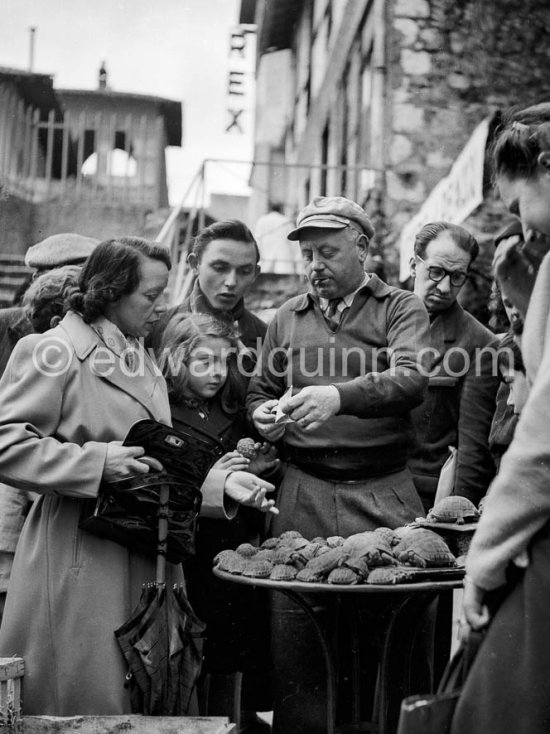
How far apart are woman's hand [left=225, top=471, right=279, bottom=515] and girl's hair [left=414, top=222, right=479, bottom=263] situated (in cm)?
157

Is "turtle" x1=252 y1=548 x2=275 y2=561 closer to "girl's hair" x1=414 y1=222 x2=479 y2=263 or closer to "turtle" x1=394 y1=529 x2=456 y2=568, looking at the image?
"turtle" x1=394 y1=529 x2=456 y2=568

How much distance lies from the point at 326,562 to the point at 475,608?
0.91 meters

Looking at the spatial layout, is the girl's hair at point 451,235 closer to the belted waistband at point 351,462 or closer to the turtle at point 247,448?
the belted waistband at point 351,462

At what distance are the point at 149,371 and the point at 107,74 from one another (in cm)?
2184

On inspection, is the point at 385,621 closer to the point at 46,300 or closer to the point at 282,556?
the point at 282,556

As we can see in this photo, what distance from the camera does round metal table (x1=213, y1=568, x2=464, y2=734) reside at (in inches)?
113

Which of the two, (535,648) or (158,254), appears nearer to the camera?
(535,648)

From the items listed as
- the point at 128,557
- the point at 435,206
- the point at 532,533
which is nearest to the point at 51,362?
the point at 128,557

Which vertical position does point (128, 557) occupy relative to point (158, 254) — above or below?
below

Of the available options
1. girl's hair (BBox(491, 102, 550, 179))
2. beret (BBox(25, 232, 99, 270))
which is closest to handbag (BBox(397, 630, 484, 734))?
girl's hair (BBox(491, 102, 550, 179))

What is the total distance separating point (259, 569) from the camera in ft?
9.99

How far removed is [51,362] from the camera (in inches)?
127

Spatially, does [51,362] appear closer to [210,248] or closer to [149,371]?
[149,371]

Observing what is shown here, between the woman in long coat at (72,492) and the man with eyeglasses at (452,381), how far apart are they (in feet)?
4.46
